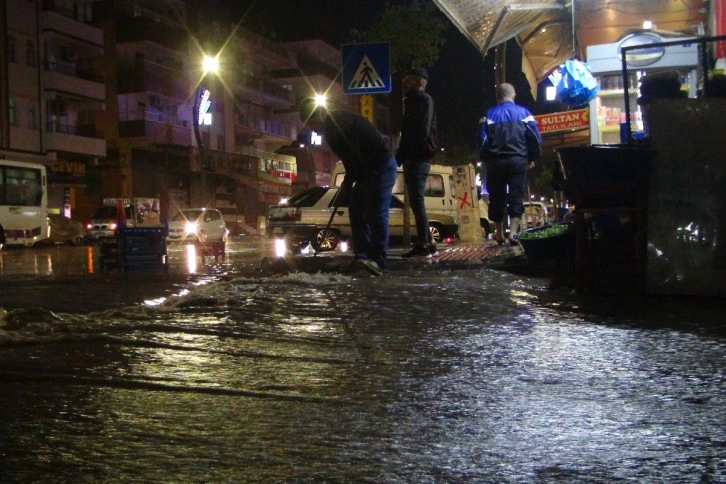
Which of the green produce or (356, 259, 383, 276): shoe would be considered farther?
(356, 259, 383, 276): shoe

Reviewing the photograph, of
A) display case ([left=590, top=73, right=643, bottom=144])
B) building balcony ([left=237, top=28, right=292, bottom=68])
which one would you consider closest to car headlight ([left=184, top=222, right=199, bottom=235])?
display case ([left=590, top=73, right=643, bottom=144])

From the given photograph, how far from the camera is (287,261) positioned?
8047 millimetres

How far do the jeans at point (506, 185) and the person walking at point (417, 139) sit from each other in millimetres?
788

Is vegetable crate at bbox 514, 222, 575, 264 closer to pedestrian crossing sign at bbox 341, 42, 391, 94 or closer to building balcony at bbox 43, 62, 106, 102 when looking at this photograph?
pedestrian crossing sign at bbox 341, 42, 391, 94

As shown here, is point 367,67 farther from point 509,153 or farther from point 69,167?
point 69,167

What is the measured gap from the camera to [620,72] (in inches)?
471

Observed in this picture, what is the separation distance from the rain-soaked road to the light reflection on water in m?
0.01

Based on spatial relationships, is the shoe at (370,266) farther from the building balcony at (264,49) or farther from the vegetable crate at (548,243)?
the building balcony at (264,49)

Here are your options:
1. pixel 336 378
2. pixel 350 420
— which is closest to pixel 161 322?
pixel 336 378

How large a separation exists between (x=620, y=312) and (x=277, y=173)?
54873 millimetres

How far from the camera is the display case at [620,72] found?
34.6 ft

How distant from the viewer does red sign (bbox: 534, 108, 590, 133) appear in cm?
1341

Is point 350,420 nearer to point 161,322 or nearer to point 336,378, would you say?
point 336,378

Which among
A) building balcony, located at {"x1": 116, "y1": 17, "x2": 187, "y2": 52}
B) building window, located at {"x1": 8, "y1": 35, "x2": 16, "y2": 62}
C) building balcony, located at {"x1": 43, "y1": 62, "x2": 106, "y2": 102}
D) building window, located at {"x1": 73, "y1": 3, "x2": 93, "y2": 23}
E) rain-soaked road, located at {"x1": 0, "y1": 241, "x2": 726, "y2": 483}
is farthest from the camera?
building balcony, located at {"x1": 116, "y1": 17, "x2": 187, "y2": 52}
